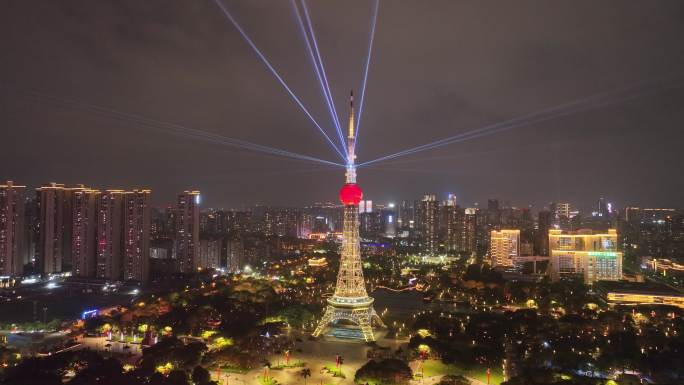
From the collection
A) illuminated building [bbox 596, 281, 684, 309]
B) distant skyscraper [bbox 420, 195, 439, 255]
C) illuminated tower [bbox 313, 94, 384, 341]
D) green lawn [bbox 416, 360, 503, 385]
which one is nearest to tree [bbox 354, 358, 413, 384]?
green lawn [bbox 416, 360, 503, 385]

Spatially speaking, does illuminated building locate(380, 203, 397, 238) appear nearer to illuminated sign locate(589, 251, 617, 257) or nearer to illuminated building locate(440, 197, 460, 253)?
illuminated building locate(440, 197, 460, 253)

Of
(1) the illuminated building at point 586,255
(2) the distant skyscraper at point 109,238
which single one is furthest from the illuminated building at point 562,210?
(2) the distant skyscraper at point 109,238

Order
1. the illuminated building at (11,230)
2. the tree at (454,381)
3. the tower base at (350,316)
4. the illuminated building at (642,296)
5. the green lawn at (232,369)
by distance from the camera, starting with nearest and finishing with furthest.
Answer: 1. the tree at (454,381)
2. the green lawn at (232,369)
3. the tower base at (350,316)
4. the illuminated building at (642,296)
5. the illuminated building at (11,230)

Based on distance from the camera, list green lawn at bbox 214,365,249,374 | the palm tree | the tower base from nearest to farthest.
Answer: the palm tree, green lawn at bbox 214,365,249,374, the tower base

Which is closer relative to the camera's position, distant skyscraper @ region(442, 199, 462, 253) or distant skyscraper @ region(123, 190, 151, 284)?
distant skyscraper @ region(123, 190, 151, 284)

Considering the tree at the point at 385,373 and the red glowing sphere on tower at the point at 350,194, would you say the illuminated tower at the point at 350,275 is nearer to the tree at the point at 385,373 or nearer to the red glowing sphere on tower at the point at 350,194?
the red glowing sphere on tower at the point at 350,194

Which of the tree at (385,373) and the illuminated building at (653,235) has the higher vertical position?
the illuminated building at (653,235)

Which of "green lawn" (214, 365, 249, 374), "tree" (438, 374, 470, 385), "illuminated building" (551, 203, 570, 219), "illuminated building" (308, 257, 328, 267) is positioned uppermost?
"illuminated building" (551, 203, 570, 219)
